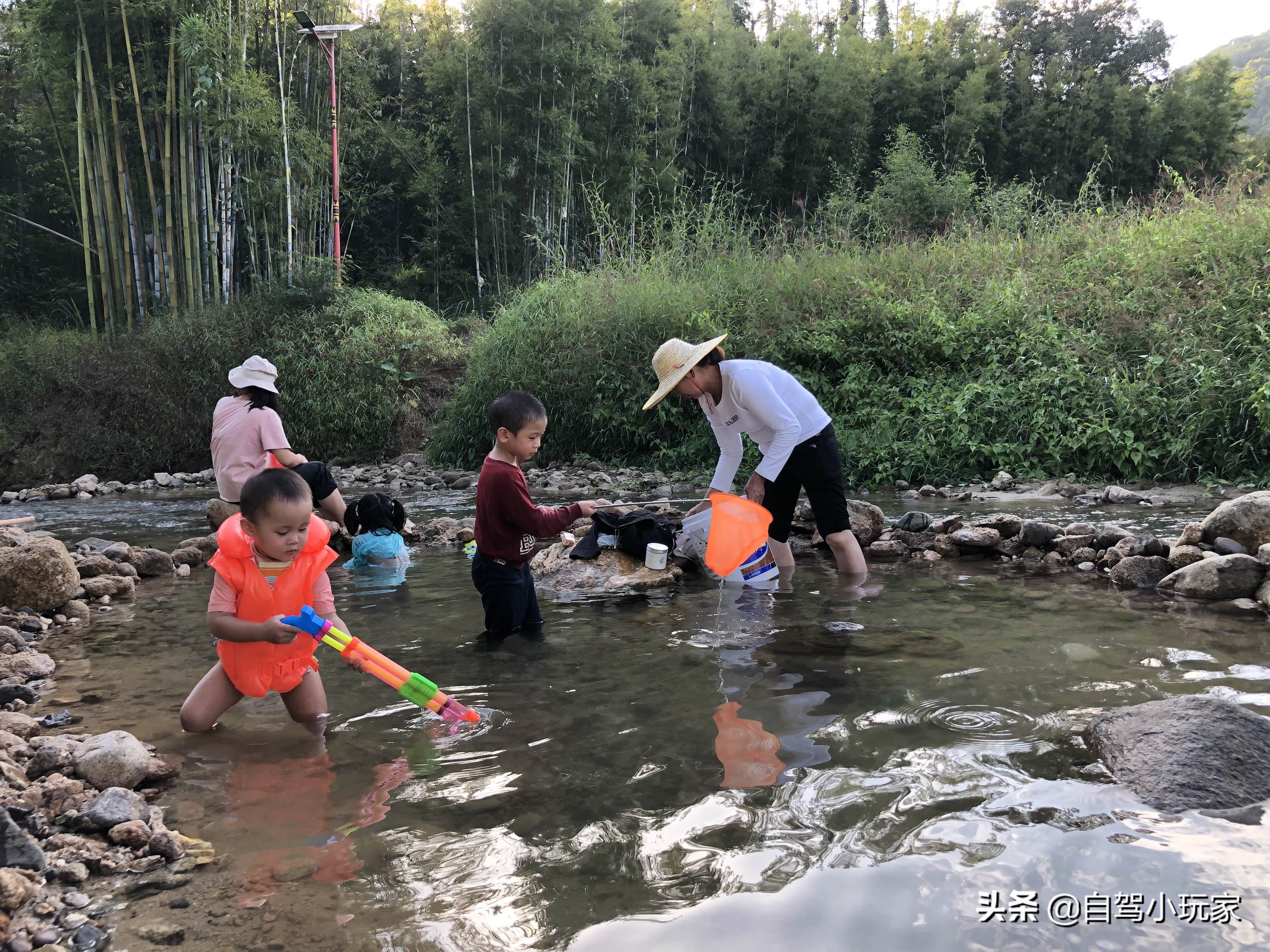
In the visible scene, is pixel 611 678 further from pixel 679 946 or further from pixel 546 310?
pixel 546 310

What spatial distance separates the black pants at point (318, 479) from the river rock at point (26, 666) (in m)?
2.42

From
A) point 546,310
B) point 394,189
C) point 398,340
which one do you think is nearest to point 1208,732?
point 546,310

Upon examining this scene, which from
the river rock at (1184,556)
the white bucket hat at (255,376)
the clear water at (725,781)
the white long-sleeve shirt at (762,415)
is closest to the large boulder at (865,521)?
the white long-sleeve shirt at (762,415)

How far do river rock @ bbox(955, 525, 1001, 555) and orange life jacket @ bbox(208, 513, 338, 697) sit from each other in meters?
4.21

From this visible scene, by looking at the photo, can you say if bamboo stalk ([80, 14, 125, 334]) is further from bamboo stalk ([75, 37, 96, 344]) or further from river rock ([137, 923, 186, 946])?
river rock ([137, 923, 186, 946])

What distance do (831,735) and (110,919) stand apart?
79.9 inches

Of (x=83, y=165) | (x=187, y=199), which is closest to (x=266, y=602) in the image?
(x=187, y=199)

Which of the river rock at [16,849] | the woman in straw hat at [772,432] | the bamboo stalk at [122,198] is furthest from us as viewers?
the bamboo stalk at [122,198]

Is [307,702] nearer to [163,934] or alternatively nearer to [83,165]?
[163,934]

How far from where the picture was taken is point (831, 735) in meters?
2.83

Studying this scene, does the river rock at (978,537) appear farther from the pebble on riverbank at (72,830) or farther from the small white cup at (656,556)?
the pebble on riverbank at (72,830)

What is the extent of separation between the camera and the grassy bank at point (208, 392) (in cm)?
1410

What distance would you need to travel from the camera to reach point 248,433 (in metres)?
5.87

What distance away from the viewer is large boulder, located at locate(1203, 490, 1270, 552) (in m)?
4.78
